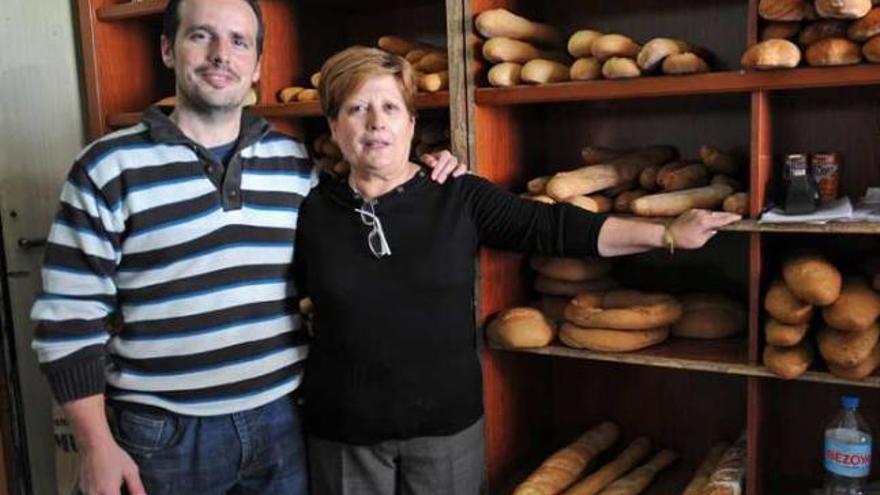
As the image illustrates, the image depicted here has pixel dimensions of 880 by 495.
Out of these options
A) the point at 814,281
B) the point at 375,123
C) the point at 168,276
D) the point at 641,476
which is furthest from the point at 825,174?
the point at 168,276

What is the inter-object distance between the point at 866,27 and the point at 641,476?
111 centimetres

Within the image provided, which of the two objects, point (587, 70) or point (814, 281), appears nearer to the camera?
point (814, 281)

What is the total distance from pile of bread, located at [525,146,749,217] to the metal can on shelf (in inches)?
6.1

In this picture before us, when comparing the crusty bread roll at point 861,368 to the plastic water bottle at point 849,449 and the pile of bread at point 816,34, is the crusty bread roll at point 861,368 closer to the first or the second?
the plastic water bottle at point 849,449

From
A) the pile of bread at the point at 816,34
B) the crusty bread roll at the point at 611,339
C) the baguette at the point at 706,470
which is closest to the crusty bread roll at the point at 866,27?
the pile of bread at the point at 816,34

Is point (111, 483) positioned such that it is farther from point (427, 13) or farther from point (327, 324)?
point (427, 13)

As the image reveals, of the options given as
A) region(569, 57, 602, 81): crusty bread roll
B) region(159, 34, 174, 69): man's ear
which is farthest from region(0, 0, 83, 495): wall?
region(569, 57, 602, 81): crusty bread roll

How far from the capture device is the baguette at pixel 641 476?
72.5 inches

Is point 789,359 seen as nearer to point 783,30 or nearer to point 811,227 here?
point 811,227

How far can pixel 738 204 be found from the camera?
1581mm

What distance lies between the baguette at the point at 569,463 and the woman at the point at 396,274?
22 centimetres

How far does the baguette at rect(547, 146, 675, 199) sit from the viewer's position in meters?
1.74

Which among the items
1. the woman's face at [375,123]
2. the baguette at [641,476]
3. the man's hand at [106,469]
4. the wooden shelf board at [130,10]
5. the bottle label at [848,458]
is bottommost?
the baguette at [641,476]

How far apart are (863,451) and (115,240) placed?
152 cm
